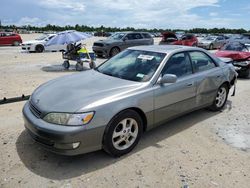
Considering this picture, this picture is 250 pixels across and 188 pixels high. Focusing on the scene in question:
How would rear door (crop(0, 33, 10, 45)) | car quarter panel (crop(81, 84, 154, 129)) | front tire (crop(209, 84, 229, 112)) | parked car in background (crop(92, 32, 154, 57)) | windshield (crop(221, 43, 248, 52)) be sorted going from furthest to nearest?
rear door (crop(0, 33, 10, 45)) → parked car in background (crop(92, 32, 154, 57)) → windshield (crop(221, 43, 248, 52)) → front tire (crop(209, 84, 229, 112)) → car quarter panel (crop(81, 84, 154, 129))

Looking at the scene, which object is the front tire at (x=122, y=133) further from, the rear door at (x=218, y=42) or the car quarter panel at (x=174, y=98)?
the rear door at (x=218, y=42)

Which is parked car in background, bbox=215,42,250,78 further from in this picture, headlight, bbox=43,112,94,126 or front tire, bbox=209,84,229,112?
headlight, bbox=43,112,94,126

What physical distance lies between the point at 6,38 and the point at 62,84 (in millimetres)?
24359

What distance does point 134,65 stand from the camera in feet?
14.6

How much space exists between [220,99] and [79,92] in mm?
3547

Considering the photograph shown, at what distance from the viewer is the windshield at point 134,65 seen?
13.7 ft

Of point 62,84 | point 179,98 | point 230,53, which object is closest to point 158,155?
point 179,98

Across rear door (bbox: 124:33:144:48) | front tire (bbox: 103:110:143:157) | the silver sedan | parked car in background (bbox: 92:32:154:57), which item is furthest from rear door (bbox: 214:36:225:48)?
front tire (bbox: 103:110:143:157)

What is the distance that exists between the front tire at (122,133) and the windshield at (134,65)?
0.70m

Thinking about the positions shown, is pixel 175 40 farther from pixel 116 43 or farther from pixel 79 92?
pixel 79 92

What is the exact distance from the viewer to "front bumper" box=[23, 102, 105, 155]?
10.4 ft

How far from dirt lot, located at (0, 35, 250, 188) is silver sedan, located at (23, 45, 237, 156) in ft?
0.97

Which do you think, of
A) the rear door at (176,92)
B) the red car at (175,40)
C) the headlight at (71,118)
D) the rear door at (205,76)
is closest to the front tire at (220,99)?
the rear door at (205,76)

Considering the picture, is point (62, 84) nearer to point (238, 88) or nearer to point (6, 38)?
point (238, 88)
